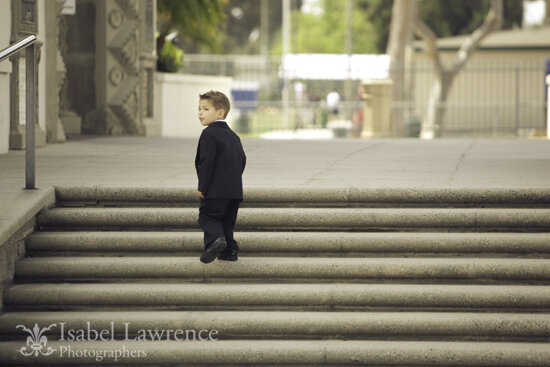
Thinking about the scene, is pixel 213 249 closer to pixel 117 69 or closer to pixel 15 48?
pixel 15 48

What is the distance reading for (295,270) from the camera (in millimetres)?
7152

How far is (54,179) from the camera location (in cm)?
883

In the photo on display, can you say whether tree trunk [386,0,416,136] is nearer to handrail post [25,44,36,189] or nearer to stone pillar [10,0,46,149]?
stone pillar [10,0,46,149]

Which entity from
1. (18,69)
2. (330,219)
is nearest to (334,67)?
(18,69)

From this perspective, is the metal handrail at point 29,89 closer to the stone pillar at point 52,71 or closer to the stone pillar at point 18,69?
the stone pillar at point 18,69

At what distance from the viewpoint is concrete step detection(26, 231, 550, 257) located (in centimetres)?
735

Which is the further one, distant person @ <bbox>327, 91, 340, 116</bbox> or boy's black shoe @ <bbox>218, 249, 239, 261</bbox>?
distant person @ <bbox>327, 91, 340, 116</bbox>

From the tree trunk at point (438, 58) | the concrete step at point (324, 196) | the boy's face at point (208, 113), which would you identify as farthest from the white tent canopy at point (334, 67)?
the boy's face at point (208, 113)

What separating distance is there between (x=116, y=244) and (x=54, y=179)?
1597 millimetres

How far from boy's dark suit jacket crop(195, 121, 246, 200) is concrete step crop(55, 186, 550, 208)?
0.93 meters

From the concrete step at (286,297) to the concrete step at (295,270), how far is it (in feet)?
0.40

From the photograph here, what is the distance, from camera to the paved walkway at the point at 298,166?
840cm

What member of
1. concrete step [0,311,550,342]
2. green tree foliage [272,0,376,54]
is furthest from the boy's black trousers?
green tree foliage [272,0,376,54]

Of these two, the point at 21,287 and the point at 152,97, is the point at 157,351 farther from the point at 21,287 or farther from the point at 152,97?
the point at 152,97
